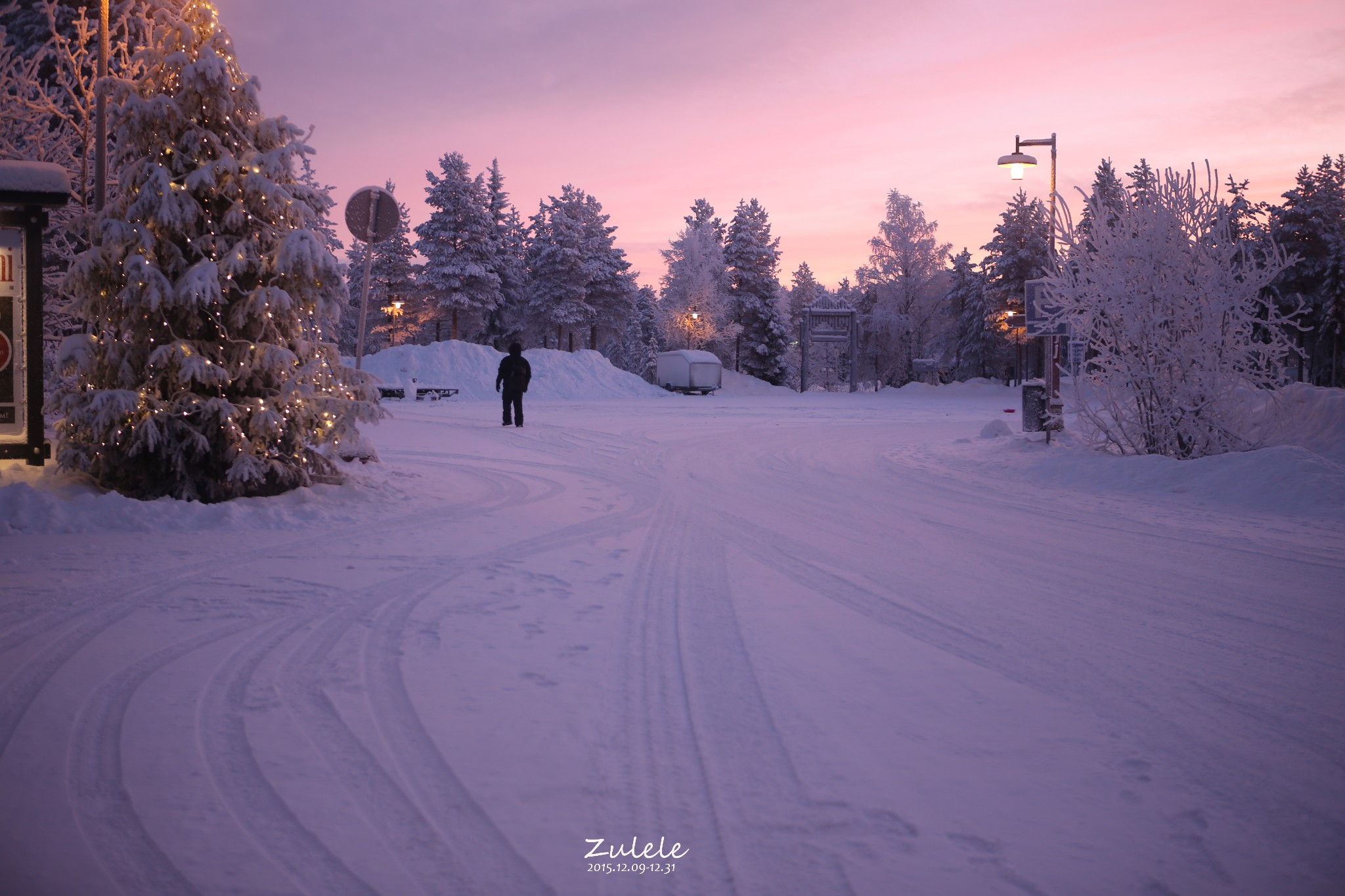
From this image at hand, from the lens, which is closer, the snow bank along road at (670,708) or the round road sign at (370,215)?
the snow bank along road at (670,708)

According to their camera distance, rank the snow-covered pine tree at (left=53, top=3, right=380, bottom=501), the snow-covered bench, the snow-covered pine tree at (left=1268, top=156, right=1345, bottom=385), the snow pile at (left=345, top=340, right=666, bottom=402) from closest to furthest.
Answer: the snow-covered pine tree at (left=53, top=3, right=380, bottom=501), the snow-covered bench, the snow pile at (left=345, top=340, right=666, bottom=402), the snow-covered pine tree at (left=1268, top=156, right=1345, bottom=385)

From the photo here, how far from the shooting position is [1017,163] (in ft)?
56.7

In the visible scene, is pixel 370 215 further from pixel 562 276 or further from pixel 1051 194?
pixel 562 276

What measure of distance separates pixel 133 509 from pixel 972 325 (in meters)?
63.5

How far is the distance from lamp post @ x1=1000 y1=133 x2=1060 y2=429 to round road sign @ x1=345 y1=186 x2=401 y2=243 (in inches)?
445

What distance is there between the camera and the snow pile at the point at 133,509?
24.9 ft

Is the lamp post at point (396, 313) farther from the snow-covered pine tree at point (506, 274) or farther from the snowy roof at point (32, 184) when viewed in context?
the snowy roof at point (32, 184)

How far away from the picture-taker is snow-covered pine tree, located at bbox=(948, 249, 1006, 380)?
62531 mm

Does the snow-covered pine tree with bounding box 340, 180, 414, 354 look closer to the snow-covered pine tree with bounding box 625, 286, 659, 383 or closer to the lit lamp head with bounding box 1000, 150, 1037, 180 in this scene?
the snow-covered pine tree with bounding box 625, 286, 659, 383

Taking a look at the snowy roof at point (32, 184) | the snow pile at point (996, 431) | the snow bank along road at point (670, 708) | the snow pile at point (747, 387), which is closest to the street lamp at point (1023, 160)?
the snow pile at point (996, 431)

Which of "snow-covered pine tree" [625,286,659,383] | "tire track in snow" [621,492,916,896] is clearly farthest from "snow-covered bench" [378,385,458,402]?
"snow-covered pine tree" [625,286,659,383]

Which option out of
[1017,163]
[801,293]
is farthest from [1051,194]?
[801,293]

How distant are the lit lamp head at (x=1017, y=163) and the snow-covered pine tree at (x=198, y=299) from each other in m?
14.0

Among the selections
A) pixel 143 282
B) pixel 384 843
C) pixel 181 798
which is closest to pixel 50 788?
pixel 181 798
